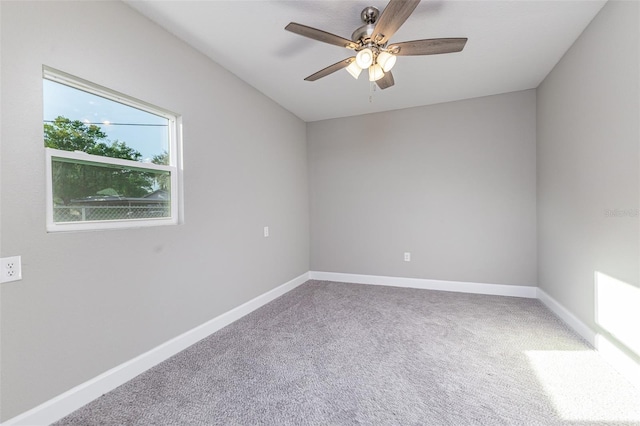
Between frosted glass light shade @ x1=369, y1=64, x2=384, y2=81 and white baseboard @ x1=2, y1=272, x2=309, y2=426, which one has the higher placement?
frosted glass light shade @ x1=369, y1=64, x2=384, y2=81

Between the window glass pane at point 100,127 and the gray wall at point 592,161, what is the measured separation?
→ 3256 mm

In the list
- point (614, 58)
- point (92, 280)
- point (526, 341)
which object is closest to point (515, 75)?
point (614, 58)

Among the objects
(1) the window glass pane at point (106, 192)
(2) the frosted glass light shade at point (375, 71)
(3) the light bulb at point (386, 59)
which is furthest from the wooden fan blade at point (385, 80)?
(1) the window glass pane at point (106, 192)

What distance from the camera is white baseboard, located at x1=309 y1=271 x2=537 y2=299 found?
3.42 meters

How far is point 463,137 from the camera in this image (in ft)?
11.9

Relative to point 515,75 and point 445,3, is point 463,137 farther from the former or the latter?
point 445,3

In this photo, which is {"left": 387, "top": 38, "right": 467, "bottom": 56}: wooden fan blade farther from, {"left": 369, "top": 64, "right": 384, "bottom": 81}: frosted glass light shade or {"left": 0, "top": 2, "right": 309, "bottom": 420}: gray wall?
{"left": 0, "top": 2, "right": 309, "bottom": 420}: gray wall

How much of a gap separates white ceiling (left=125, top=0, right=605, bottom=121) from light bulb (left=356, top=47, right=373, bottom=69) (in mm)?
339

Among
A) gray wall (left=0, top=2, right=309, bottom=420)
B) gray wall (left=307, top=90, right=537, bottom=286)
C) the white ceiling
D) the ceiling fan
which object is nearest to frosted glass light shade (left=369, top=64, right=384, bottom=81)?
the ceiling fan

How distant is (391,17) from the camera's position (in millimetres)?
1568

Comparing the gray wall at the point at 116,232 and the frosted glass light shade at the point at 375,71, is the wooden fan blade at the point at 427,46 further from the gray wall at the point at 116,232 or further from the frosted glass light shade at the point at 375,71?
the gray wall at the point at 116,232

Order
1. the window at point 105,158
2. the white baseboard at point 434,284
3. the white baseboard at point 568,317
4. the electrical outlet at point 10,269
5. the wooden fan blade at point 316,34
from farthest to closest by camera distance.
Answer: the white baseboard at point 434,284, the white baseboard at point 568,317, the wooden fan blade at point 316,34, the window at point 105,158, the electrical outlet at point 10,269

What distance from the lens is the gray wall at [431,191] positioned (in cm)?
343

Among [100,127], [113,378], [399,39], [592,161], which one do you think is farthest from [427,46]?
[113,378]
